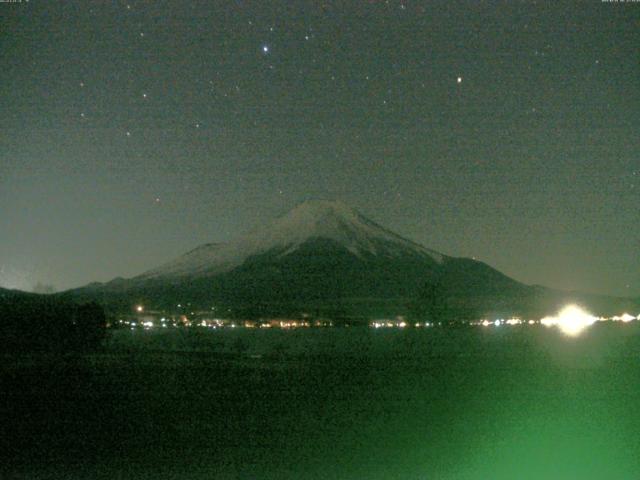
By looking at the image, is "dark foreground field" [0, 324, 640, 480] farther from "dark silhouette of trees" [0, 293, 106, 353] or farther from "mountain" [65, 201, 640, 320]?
"mountain" [65, 201, 640, 320]

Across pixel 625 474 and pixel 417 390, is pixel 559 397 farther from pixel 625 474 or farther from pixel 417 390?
pixel 625 474

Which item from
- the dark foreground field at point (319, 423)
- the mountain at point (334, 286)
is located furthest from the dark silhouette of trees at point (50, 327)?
the mountain at point (334, 286)

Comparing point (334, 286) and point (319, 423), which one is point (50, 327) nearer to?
point (319, 423)

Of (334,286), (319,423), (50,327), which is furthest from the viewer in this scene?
(334,286)

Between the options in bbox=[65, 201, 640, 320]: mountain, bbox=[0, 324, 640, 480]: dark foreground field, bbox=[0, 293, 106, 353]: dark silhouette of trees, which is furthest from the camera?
bbox=[65, 201, 640, 320]: mountain

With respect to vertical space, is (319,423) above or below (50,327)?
below

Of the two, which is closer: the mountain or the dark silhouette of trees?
the dark silhouette of trees

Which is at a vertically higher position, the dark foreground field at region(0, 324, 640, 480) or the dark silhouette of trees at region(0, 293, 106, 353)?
the dark silhouette of trees at region(0, 293, 106, 353)

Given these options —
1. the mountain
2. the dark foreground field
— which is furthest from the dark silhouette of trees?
the mountain

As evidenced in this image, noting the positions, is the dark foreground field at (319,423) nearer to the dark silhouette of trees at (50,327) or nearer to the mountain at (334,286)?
the dark silhouette of trees at (50,327)

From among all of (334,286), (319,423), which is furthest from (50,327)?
(334,286)
